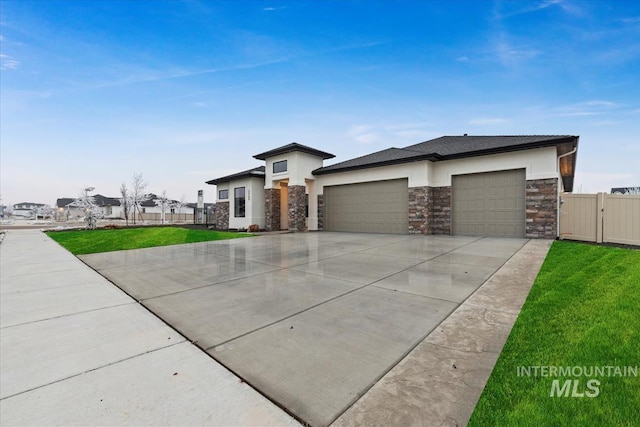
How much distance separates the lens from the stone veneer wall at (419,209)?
13.9 metres

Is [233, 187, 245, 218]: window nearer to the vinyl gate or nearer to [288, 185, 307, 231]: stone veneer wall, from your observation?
[288, 185, 307, 231]: stone veneer wall

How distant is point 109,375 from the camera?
2248 mm

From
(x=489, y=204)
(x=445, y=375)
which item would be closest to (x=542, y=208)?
(x=489, y=204)

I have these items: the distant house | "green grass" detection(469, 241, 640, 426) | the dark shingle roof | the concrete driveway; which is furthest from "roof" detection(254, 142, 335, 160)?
the distant house

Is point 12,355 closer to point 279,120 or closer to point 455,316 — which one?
→ point 455,316

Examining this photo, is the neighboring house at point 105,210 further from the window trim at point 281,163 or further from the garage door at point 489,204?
the garage door at point 489,204

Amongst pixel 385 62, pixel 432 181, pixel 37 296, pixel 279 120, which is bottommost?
pixel 37 296

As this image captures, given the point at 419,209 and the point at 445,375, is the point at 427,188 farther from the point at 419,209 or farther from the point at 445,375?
the point at 445,375

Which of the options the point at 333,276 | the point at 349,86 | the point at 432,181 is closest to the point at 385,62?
the point at 349,86

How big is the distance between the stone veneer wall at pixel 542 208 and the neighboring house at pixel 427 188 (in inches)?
1.3

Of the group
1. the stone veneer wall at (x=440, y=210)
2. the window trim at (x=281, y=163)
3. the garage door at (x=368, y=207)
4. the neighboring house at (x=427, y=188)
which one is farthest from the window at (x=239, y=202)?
the stone veneer wall at (x=440, y=210)

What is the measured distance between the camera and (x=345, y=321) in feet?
10.9

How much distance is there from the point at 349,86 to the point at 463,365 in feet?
58.2

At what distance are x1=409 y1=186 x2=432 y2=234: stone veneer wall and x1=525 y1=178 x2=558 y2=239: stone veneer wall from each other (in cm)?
416
